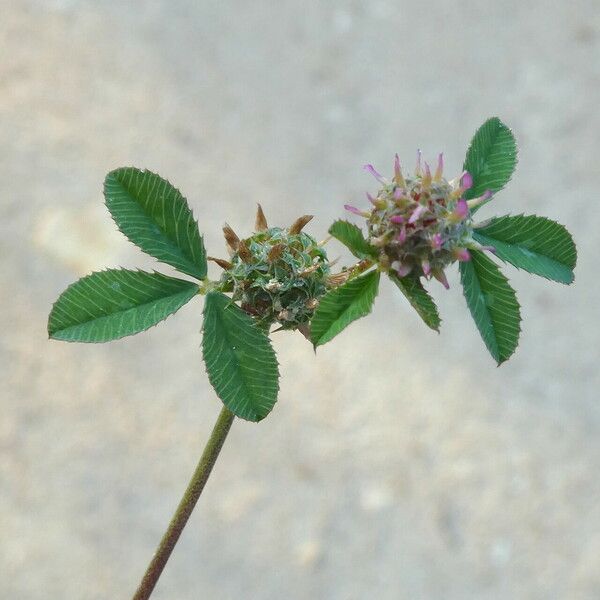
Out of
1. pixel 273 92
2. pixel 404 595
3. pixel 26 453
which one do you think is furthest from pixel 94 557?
pixel 273 92

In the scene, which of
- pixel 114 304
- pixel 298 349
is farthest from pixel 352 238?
pixel 298 349

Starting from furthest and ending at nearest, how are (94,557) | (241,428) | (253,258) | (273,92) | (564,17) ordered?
1. (564,17)
2. (273,92)
3. (241,428)
4. (94,557)
5. (253,258)

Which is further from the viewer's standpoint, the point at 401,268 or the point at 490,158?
the point at 490,158

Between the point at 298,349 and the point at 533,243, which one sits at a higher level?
the point at 298,349

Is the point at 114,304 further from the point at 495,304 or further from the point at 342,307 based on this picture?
the point at 495,304

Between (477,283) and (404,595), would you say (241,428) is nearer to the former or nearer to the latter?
(404,595)

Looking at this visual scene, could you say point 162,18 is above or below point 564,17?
below

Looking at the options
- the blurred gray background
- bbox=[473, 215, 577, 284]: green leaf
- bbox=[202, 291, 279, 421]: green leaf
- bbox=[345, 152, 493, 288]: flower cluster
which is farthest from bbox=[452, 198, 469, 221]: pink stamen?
the blurred gray background
